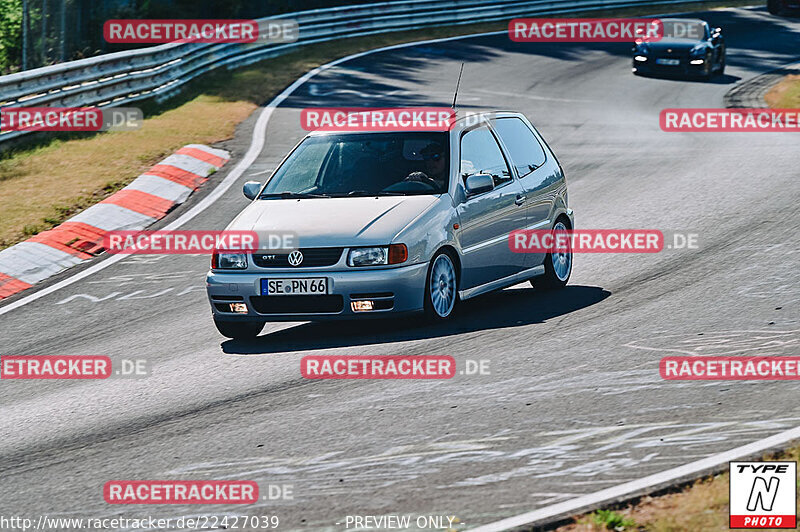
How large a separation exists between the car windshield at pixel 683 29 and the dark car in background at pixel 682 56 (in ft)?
0.36

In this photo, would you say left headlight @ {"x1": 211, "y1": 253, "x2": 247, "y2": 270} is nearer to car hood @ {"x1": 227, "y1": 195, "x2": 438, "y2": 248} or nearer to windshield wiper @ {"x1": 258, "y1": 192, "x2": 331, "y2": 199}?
car hood @ {"x1": 227, "y1": 195, "x2": 438, "y2": 248}

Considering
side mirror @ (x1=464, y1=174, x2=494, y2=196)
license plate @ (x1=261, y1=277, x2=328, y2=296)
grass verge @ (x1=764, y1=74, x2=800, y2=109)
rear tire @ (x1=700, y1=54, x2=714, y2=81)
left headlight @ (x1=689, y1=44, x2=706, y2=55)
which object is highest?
left headlight @ (x1=689, y1=44, x2=706, y2=55)

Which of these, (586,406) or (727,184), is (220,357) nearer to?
(586,406)

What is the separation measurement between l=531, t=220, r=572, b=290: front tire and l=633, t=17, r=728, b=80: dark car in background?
60.3ft

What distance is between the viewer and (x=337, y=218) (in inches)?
393

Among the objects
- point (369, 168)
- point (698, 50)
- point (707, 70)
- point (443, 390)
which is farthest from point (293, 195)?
point (707, 70)

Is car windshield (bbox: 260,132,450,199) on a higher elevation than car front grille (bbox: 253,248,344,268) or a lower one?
higher

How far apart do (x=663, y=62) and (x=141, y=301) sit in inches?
789

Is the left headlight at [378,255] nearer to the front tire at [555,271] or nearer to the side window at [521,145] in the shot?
the side window at [521,145]

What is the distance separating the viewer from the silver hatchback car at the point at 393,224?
9703mm

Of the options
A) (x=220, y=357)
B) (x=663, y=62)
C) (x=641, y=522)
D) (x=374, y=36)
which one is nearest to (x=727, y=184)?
(x=220, y=357)

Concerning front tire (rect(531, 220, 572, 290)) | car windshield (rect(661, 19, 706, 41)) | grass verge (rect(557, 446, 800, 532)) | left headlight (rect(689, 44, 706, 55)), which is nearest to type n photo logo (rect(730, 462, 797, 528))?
grass verge (rect(557, 446, 800, 532))

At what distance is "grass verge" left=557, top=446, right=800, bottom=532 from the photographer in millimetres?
5523

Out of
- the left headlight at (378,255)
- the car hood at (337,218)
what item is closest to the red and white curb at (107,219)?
the car hood at (337,218)
